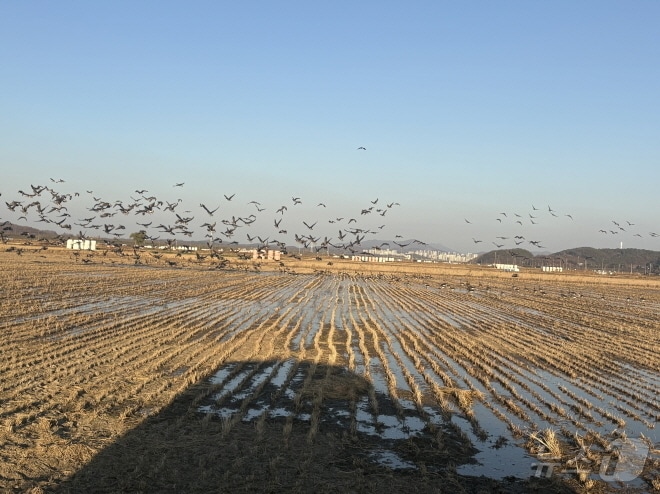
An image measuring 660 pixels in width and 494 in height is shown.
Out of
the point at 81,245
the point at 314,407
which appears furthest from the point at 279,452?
the point at 81,245

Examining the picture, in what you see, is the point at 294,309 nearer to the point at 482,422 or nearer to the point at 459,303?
the point at 459,303

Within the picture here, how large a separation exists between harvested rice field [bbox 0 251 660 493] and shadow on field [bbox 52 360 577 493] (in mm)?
29

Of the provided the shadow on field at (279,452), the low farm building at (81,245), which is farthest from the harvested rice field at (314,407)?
the low farm building at (81,245)

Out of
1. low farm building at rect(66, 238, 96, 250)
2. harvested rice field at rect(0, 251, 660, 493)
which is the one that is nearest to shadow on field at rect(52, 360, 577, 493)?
harvested rice field at rect(0, 251, 660, 493)

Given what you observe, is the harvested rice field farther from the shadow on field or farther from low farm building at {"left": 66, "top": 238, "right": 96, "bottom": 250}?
low farm building at {"left": 66, "top": 238, "right": 96, "bottom": 250}

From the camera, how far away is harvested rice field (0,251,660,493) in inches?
282

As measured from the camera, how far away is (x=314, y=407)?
1001 cm

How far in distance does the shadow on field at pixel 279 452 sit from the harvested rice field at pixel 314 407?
3cm

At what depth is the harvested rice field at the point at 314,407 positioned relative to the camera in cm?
715

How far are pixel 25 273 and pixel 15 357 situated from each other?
29.7m

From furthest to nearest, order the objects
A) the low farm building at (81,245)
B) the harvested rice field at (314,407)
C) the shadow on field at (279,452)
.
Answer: the low farm building at (81,245), the harvested rice field at (314,407), the shadow on field at (279,452)

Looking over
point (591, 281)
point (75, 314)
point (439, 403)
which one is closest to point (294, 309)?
point (75, 314)

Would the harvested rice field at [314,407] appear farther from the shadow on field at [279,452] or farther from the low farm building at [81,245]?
the low farm building at [81,245]

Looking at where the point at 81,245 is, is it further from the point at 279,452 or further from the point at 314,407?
the point at 279,452
